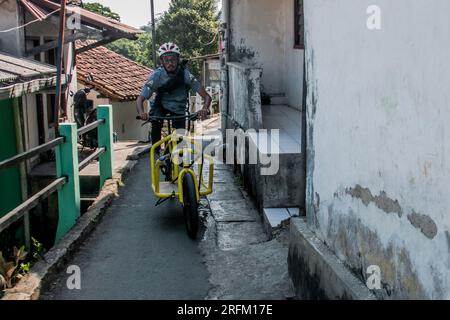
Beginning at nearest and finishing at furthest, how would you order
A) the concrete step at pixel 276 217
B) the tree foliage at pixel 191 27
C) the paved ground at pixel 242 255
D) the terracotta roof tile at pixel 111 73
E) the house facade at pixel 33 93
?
the paved ground at pixel 242 255 < the concrete step at pixel 276 217 < the house facade at pixel 33 93 < the terracotta roof tile at pixel 111 73 < the tree foliage at pixel 191 27

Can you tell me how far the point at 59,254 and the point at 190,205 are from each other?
1.37 meters

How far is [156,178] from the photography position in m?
6.57

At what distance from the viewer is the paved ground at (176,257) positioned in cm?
467

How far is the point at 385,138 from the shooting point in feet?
10.1

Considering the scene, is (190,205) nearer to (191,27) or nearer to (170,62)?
(170,62)

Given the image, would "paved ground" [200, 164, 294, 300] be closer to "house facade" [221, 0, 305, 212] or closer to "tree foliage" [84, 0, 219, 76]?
A: "house facade" [221, 0, 305, 212]

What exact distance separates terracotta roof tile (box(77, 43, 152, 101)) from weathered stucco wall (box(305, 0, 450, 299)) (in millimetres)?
16192

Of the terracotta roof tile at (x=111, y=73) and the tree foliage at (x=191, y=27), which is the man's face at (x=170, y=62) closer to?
the terracotta roof tile at (x=111, y=73)

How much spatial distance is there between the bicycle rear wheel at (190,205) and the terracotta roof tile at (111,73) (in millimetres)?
14208

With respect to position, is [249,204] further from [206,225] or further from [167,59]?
[167,59]

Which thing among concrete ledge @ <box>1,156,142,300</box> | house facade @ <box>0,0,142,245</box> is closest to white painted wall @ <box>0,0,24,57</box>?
house facade @ <box>0,0,142,245</box>

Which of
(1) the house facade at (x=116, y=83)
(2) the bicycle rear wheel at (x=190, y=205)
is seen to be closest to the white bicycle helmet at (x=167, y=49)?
(2) the bicycle rear wheel at (x=190, y=205)

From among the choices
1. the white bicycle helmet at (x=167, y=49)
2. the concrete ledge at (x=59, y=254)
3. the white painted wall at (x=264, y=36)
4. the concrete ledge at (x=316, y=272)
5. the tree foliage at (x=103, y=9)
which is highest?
the tree foliage at (x=103, y=9)

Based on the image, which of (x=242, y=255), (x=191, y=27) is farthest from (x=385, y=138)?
(x=191, y=27)
